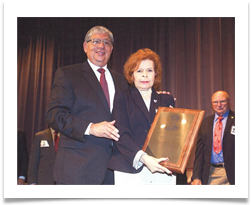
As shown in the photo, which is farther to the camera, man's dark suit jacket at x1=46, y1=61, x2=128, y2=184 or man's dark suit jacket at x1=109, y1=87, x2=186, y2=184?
man's dark suit jacket at x1=46, y1=61, x2=128, y2=184

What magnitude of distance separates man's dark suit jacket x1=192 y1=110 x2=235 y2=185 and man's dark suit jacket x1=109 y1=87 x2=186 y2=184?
2023 mm

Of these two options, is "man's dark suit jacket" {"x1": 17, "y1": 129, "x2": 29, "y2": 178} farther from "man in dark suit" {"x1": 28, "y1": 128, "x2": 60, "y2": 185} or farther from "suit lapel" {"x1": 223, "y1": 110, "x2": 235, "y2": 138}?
"suit lapel" {"x1": 223, "y1": 110, "x2": 235, "y2": 138}

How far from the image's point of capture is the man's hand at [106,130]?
205cm

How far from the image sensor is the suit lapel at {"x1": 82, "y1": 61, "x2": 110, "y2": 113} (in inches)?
94.4

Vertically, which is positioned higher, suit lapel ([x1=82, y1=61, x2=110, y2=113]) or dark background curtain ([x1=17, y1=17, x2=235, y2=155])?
dark background curtain ([x1=17, y1=17, x2=235, y2=155])

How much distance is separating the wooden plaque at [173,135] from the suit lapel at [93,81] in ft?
1.57

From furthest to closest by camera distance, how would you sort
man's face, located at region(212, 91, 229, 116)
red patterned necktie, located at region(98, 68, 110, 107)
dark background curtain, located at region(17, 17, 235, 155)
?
dark background curtain, located at region(17, 17, 235, 155), man's face, located at region(212, 91, 229, 116), red patterned necktie, located at region(98, 68, 110, 107)

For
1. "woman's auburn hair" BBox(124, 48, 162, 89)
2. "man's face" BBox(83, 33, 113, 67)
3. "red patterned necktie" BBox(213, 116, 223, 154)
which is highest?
"man's face" BBox(83, 33, 113, 67)

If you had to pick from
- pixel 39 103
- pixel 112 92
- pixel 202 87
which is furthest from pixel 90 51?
pixel 39 103

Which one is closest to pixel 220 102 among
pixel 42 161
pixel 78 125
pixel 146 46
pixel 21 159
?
pixel 146 46

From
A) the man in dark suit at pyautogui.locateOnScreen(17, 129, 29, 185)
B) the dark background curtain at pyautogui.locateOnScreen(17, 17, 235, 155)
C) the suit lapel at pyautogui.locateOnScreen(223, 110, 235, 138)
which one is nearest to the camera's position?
the suit lapel at pyautogui.locateOnScreen(223, 110, 235, 138)

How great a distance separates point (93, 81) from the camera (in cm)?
248

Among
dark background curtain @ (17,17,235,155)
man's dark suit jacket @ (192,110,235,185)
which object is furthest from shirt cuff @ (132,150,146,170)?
dark background curtain @ (17,17,235,155)

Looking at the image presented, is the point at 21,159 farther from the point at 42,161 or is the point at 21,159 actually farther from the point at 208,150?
the point at 208,150
